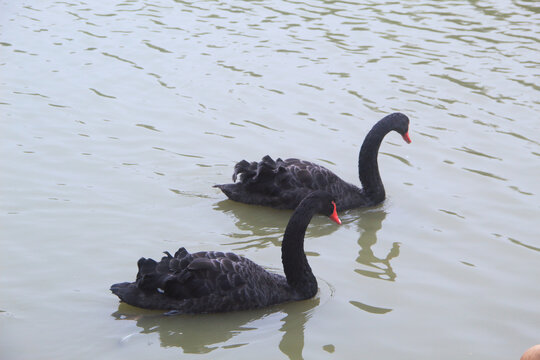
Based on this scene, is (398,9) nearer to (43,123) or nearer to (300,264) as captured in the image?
(43,123)

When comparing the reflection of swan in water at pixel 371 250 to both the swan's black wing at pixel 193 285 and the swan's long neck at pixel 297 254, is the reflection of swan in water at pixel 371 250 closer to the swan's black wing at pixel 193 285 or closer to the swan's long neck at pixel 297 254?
the swan's long neck at pixel 297 254

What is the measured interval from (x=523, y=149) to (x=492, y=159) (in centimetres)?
38

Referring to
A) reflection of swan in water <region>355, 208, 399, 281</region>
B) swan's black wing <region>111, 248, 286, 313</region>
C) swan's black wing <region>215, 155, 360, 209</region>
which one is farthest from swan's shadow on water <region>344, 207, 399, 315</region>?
swan's black wing <region>111, 248, 286, 313</region>

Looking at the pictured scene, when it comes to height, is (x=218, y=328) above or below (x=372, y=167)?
below

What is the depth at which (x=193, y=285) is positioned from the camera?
5.50 metres

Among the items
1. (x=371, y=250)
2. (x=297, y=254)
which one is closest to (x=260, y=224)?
(x=371, y=250)

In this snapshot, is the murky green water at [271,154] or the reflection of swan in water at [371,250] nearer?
the murky green water at [271,154]

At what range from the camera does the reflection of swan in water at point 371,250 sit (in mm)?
6426

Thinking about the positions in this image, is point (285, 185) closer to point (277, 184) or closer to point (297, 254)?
point (277, 184)

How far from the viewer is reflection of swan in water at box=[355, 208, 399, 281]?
6426mm

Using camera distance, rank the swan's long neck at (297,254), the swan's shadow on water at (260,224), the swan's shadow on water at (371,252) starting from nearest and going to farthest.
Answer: the swan's long neck at (297,254), the swan's shadow on water at (371,252), the swan's shadow on water at (260,224)

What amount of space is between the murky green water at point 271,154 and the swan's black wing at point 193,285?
3.9 inches

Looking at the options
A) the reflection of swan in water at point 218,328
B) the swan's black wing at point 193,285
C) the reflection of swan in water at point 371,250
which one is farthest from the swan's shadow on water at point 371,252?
the swan's black wing at point 193,285

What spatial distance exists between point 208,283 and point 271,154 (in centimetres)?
321
